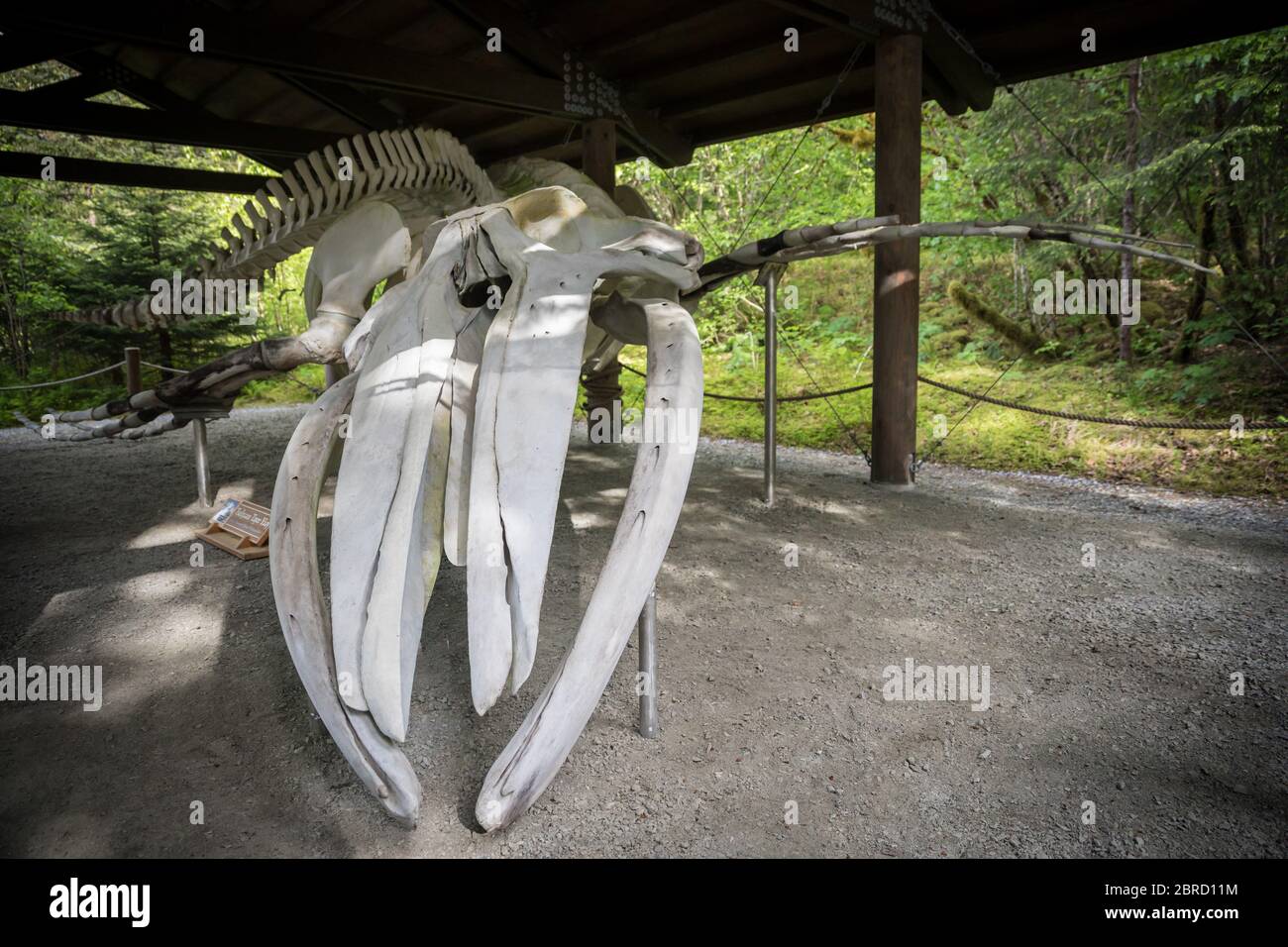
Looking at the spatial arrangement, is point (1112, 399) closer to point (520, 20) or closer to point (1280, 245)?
point (1280, 245)

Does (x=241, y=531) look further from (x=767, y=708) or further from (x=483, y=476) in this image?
(x=767, y=708)

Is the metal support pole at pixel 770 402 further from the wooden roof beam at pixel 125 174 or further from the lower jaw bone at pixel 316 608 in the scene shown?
the wooden roof beam at pixel 125 174

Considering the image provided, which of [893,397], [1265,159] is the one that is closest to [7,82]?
[893,397]

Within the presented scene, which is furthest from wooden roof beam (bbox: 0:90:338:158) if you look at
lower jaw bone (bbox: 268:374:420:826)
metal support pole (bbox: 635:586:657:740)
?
metal support pole (bbox: 635:586:657:740)

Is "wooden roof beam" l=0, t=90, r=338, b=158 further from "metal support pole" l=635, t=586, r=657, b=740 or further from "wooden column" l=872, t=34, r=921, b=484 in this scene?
"metal support pole" l=635, t=586, r=657, b=740

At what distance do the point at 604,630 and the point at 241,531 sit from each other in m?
3.49

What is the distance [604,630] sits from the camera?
1.81 meters

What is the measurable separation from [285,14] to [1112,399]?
29.7ft

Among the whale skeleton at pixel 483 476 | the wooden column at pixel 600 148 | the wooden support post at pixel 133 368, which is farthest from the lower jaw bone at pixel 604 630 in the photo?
the wooden support post at pixel 133 368

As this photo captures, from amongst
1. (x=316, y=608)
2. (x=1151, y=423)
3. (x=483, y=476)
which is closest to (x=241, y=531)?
(x=316, y=608)

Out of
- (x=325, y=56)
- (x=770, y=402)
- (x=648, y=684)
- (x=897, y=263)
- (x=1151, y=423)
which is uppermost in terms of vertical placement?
(x=325, y=56)

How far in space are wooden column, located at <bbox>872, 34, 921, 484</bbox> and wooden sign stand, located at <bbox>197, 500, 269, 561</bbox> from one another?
183 inches

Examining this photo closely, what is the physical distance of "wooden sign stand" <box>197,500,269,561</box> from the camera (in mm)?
4320

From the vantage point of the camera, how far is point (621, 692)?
2.92 metres
